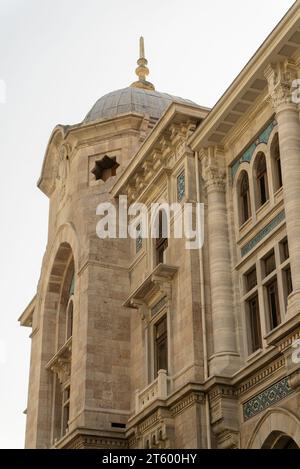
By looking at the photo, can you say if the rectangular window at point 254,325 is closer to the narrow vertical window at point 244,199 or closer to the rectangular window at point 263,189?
the narrow vertical window at point 244,199

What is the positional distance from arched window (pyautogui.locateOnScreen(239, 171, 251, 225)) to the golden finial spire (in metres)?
14.7

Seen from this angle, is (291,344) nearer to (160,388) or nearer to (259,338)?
(259,338)

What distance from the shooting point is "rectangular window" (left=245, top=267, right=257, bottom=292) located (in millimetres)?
23719

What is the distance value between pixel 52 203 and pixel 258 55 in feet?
51.9

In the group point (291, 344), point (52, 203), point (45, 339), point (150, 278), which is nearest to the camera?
point (291, 344)

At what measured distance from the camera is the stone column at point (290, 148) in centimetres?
2050

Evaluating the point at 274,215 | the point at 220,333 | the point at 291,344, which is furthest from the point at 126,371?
the point at 291,344

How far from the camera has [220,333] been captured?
23.6 m

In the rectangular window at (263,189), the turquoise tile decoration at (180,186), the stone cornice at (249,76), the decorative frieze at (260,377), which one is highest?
the stone cornice at (249,76)

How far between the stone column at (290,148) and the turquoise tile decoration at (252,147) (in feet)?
3.41

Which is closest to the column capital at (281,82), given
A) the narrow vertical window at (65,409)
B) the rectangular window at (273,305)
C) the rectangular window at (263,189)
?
the rectangular window at (263,189)

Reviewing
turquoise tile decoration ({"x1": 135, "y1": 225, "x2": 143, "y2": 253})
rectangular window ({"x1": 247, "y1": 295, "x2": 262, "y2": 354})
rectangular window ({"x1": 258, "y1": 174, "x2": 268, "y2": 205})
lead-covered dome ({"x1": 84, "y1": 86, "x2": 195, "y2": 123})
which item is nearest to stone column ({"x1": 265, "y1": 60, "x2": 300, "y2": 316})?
rectangular window ({"x1": 258, "y1": 174, "x2": 268, "y2": 205})

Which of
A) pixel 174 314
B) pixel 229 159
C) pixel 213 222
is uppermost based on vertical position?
pixel 229 159

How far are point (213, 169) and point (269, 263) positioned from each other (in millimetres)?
4180
